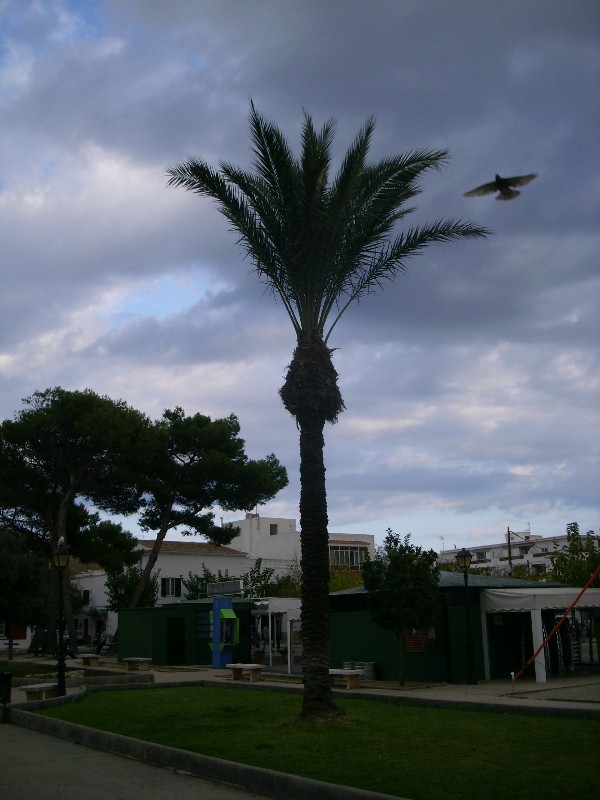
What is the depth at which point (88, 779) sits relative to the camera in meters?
10.7

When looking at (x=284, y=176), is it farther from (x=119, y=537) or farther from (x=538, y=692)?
(x=119, y=537)

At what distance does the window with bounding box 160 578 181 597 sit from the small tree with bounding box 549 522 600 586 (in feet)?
107

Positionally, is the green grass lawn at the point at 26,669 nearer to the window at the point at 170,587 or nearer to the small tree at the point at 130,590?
the small tree at the point at 130,590

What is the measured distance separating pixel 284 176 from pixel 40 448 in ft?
91.5

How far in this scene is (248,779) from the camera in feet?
32.9

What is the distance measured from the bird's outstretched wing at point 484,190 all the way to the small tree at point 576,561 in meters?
25.0

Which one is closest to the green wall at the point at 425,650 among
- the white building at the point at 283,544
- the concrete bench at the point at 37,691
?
the concrete bench at the point at 37,691

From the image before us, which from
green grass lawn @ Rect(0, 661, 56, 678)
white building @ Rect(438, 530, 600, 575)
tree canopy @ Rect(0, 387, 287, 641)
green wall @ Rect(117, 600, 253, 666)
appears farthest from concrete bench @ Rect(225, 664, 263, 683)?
white building @ Rect(438, 530, 600, 575)

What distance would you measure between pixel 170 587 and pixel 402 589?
45057mm

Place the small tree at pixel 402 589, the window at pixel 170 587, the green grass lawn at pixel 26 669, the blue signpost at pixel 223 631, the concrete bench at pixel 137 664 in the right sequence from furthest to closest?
the window at pixel 170 587 → the blue signpost at pixel 223 631 → the green grass lawn at pixel 26 669 → the concrete bench at pixel 137 664 → the small tree at pixel 402 589

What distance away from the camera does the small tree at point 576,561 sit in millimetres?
35312

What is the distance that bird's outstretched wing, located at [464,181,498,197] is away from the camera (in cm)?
1245

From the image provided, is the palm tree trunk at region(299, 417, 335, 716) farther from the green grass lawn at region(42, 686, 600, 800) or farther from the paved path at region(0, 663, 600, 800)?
the paved path at region(0, 663, 600, 800)

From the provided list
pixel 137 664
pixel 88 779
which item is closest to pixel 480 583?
pixel 137 664
